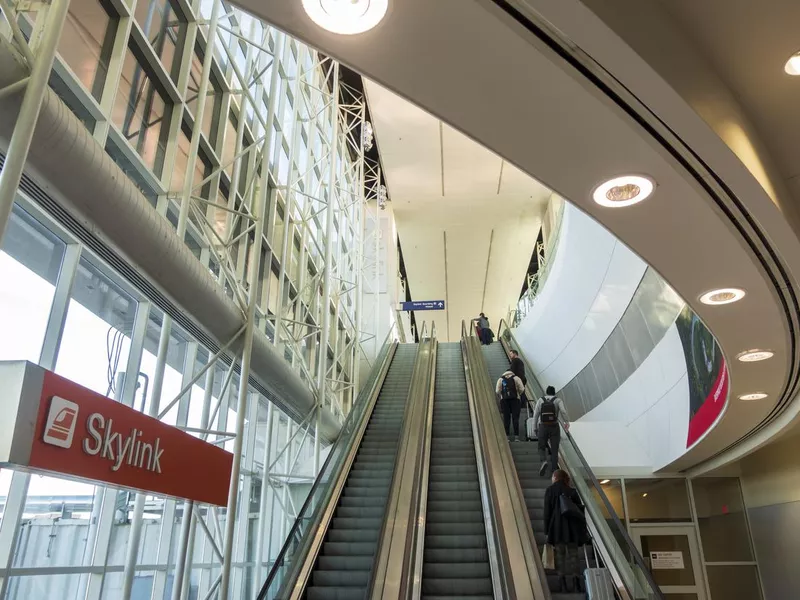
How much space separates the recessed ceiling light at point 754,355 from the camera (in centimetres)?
650

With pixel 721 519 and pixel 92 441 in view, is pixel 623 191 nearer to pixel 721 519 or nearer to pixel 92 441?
pixel 92 441

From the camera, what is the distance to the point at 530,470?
11555mm

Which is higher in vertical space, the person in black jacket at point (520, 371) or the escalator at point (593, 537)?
the person in black jacket at point (520, 371)

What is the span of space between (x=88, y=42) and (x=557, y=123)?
7.05m

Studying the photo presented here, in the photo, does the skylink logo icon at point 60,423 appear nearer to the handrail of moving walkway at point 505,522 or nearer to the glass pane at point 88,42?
the glass pane at point 88,42

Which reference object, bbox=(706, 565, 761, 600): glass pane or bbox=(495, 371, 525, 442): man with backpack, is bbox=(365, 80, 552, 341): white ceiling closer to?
bbox=(495, 371, 525, 442): man with backpack

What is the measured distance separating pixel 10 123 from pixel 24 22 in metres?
3.41

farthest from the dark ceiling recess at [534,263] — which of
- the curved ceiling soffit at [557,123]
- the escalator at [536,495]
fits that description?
the curved ceiling soffit at [557,123]

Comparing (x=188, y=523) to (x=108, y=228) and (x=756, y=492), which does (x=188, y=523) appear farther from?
(x=756, y=492)

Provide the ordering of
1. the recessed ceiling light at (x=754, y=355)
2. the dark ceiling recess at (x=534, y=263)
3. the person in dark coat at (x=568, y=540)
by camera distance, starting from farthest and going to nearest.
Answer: the dark ceiling recess at (x=534, y=263), the person in dark coat at (x=568, y=540), the recessed ceiling light at (x=754, y=355)

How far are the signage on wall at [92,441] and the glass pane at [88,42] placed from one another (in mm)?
4557

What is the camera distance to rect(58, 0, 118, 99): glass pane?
7.50 meters

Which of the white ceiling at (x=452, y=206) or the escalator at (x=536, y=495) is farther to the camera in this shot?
the white ceiling at (x=452, y=206)

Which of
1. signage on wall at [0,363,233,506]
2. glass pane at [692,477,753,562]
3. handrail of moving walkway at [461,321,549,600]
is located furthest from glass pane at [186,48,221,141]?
glass pane at [692,477,753,562]
